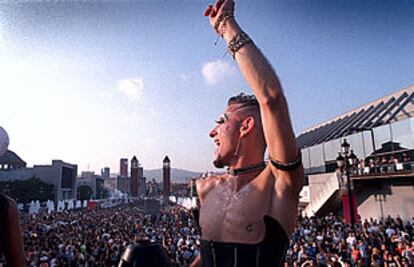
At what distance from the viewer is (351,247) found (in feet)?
36.8

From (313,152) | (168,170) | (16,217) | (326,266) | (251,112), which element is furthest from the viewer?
(168,170)

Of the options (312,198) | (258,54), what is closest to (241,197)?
(258,54)

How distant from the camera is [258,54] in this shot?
4.85ft

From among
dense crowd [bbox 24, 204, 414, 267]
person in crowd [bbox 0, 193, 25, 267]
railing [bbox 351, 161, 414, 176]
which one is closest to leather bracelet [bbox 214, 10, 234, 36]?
person in crowd [bbox 0, 193, 25, 267]

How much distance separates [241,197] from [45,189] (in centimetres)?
5960

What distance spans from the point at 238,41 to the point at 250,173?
0.73 meters

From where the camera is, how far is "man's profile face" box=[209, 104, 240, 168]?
1.81 m

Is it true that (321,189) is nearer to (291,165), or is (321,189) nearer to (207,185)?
(207,185)

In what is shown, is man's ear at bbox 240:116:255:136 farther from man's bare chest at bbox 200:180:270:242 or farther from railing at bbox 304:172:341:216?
railing at bbox 304:172:341:216

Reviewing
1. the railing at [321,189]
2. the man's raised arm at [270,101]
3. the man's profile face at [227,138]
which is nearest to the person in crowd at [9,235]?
the man's profile face at [227,138]

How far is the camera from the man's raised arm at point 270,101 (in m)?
1.39

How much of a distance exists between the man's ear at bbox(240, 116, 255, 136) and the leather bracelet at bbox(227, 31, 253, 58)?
1.35 ft

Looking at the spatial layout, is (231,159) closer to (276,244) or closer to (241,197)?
(241,197)

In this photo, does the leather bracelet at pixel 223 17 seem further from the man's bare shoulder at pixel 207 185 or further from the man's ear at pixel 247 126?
the man's bare shoulder at pixel 207 185
